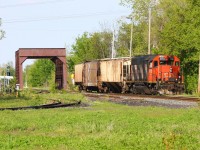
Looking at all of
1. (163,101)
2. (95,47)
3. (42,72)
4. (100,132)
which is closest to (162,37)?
(163,101)

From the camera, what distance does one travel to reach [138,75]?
38.4 m

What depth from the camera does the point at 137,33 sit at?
81938 mm

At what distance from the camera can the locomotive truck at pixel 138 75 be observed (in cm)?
3578

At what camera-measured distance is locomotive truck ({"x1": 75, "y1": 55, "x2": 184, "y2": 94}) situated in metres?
35.8

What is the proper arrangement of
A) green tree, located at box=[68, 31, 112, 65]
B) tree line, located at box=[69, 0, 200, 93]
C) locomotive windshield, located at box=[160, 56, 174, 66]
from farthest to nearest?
green tree, located at box=[68, 31, 112, 65] < tree line, located at box=[69, 0, 200, 93] < locomotive windshield, located at box=[160, 56, 174, 66]

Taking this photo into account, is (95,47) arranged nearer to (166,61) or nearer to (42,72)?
(42,72)

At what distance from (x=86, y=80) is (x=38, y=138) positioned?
4140 centimetres

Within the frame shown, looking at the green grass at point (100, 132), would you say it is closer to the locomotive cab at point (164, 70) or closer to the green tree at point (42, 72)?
the locomotive cab at point (164, 70)

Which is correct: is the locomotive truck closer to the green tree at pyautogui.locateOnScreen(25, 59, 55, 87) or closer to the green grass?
the green grass

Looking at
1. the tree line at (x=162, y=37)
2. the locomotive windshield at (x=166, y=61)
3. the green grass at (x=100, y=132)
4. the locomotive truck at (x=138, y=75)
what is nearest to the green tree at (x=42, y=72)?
the tree line at (x=162, y=37)

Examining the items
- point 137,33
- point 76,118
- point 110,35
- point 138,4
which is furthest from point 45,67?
point 76,118

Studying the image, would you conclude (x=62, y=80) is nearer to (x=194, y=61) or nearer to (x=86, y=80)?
(x=86, y=80)

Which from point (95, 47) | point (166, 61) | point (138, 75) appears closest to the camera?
point (166, 61)

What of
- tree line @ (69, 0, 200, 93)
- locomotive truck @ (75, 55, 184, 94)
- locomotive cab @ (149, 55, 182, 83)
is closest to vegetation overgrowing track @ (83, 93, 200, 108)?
locomotive cab @ (149, 55, 182, 83)
